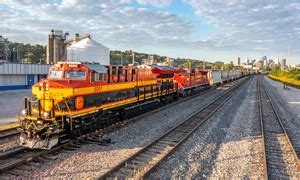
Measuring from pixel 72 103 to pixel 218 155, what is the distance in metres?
6.37

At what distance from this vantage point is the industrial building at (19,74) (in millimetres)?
34688

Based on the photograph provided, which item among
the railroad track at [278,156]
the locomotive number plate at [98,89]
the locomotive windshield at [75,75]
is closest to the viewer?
the railroad track at [278,156]

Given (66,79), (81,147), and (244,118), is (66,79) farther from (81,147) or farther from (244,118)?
(244,118)

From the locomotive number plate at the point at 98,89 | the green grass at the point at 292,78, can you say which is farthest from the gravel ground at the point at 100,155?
the green grass at the point at 292,78

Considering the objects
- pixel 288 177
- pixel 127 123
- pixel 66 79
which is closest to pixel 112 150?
pixel 66 79

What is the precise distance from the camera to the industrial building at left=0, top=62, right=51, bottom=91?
1366 inches

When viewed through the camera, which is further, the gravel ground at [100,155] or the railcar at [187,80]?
the railcar at [187,80]

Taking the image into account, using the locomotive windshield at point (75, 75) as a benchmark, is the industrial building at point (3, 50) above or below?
above

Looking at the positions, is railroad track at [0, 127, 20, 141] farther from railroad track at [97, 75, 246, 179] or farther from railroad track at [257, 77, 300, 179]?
railroad track at [257, 77, 300, 179]

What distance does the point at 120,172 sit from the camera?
29.0ft

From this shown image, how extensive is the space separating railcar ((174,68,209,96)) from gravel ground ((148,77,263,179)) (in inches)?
502

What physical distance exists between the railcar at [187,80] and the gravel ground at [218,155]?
41.9 feet

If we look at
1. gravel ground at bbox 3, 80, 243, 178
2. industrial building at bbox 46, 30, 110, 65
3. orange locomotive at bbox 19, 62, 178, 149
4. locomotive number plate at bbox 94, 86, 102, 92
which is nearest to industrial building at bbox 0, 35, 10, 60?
industrial building at bbox 46, 30, 110, 65

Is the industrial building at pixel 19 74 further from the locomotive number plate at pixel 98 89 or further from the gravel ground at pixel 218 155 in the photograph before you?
the gravel ground at pixel 218 155
